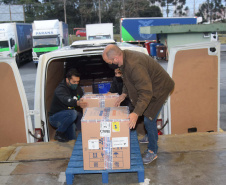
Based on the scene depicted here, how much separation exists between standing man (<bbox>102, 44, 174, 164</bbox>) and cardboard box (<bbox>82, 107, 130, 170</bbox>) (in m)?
0.16

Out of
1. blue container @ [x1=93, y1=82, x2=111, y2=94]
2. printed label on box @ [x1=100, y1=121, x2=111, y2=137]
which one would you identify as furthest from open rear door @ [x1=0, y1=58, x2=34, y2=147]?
blue container @ [x1=93, y1=82, x2=111, y2=94]

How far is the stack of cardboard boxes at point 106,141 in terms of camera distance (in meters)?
2.88

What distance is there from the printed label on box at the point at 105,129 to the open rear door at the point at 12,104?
1502 mm

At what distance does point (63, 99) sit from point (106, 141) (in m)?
1.34

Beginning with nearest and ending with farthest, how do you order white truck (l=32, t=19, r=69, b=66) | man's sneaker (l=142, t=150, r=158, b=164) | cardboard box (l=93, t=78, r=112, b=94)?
man's sneaker (l=142, t=150, r=158, b=164)
cardboard box (l=93, t=78, r=112, b=94)
white truck (l=32, t=19, r=69, b=66)

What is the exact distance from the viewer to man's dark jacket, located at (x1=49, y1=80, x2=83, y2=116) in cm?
398

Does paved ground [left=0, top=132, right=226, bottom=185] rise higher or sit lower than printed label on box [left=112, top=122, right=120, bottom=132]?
lower

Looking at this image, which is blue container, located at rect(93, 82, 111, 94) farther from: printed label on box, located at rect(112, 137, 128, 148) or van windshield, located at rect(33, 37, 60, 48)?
van windshield, located at rect(33, 37, 60, 48)

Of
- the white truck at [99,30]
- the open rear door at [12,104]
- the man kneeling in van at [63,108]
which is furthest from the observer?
the white truck at [99,30]

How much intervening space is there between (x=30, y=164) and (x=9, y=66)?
143cm

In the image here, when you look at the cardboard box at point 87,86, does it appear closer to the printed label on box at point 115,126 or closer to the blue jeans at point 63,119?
the blue jeans at point 63,119

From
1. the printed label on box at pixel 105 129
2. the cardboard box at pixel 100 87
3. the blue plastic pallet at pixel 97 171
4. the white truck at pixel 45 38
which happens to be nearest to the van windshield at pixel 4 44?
the white truck at pixel 45 38

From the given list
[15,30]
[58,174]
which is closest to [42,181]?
[58,174]

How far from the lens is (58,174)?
10.3ft
